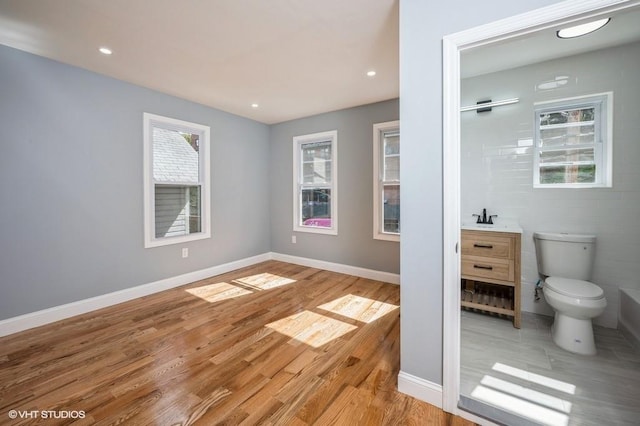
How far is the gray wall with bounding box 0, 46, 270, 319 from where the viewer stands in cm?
236

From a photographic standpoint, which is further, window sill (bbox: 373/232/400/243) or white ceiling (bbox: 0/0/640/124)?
window sill (bbox: 373/232/400/243)

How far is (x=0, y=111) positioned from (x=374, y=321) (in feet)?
12.4

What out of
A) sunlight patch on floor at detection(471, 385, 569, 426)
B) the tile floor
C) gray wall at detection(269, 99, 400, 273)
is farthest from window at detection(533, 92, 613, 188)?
sunlight patch on floor at detection(471, 385, 569, 426)

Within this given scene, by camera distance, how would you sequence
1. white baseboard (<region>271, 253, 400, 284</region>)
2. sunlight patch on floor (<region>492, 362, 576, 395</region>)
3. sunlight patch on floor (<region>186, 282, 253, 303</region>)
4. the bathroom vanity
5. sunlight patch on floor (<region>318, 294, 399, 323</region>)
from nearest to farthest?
1. sunlight patch on floor (<region>492, 362, 576, 395</region>)
2. the bathroom vanity
3. sunlight patch on floor (<region>318, 294, 399, 323</region>)
4. sunlight patch on floor (<region>186, 282, 253, 303</region>)
5. white baseboard (<region>271, 253, 400, 284</region>)

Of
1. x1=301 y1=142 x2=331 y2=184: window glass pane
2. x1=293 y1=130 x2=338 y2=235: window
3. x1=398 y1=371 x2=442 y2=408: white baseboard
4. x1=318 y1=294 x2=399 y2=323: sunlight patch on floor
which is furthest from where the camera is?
x1=301 y1=142 x2=331 y2=184: window glass pane

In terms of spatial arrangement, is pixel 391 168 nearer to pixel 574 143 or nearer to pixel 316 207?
pixel 316 207

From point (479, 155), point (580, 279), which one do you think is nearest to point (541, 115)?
point (479, 155)

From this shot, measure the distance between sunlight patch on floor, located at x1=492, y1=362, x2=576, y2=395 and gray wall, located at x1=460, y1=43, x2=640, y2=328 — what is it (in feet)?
3.56

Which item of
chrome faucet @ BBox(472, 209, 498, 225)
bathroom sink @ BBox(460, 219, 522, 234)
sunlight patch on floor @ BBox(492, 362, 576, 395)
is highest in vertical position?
chrome faucet @ BBox(472, 209, 498, 225)

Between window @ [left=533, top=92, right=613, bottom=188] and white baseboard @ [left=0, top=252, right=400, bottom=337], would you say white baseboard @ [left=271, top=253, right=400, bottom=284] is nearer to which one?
white baseboard @ [left=0, top=252, right=400, bottom=337]

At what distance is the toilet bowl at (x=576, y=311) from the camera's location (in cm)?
193

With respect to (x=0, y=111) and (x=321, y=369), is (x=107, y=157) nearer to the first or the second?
(x=0, y=111)

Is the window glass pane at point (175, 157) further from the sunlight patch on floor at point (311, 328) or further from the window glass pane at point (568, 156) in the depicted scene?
the window glass pane at point (568, 156)

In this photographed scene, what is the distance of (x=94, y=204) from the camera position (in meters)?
2.81
